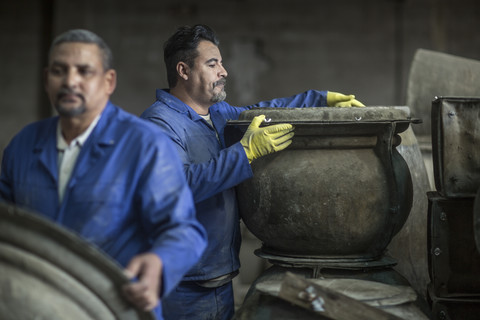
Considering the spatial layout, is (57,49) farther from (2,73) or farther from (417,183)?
(2,73)

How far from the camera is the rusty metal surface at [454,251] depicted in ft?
8.22

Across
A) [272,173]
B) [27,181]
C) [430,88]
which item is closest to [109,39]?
[430,88]

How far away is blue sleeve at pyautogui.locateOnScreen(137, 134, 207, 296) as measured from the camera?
1.62 m

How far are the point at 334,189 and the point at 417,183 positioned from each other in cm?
123

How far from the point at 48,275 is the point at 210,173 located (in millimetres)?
1040

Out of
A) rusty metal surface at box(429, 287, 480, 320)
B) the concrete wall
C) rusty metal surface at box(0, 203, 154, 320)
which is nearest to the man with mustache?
rusty metal surface at box(429, 287, 480, 320)

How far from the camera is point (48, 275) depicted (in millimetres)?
1487

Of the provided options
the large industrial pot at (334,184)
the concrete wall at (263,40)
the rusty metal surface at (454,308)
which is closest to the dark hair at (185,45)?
the large industrial pot at (334,184)

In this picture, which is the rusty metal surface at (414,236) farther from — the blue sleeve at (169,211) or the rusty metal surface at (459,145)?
the blue sleeve at (169,211)

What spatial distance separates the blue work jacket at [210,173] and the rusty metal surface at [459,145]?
0.80 m

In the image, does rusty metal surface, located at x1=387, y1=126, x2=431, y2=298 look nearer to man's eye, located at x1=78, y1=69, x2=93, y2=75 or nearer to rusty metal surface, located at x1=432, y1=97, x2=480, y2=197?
rusty metal surface, located at x1=432, y1=97, x2=480, y2=197

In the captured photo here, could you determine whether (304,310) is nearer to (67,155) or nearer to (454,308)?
(454,308)

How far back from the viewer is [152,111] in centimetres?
273

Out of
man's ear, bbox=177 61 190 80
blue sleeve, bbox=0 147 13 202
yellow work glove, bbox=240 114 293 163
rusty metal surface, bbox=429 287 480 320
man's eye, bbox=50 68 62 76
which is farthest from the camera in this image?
man's ear, bbox=177 61 190 80
